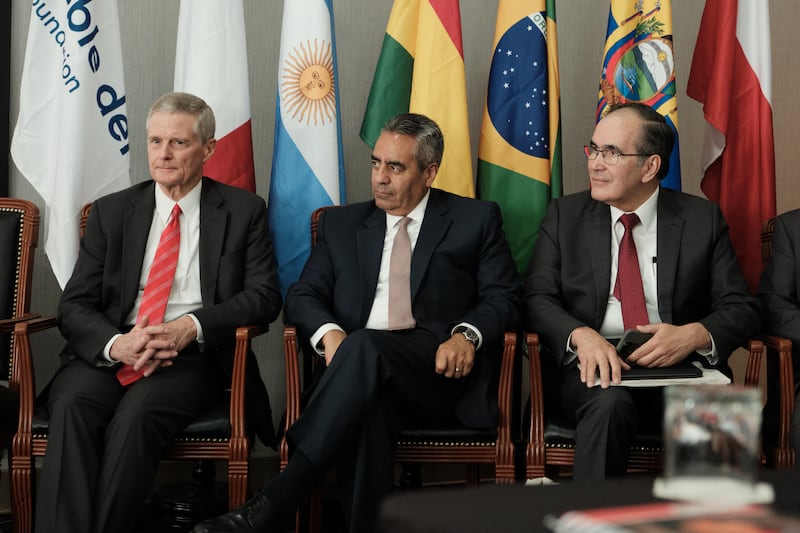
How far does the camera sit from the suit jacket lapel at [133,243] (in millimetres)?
3328

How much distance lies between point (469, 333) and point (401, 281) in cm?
35

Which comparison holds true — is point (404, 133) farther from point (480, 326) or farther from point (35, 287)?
point (35, 287)

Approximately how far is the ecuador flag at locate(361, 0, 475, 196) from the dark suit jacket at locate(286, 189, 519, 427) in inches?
15.2

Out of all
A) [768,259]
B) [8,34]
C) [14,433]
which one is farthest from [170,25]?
[768,259]

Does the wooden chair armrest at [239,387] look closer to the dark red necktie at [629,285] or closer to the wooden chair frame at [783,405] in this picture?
the dark red necktie at [629,285]

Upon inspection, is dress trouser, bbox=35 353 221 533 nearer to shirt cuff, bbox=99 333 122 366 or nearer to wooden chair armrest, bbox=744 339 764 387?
shirt cuff, bbox=99 333 122 366

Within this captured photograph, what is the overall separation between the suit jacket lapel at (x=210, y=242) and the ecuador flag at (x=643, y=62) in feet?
5.20

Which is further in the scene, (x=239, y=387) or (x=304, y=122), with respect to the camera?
(x=304, y=122)

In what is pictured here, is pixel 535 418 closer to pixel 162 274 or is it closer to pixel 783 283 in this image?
pixel 783 283

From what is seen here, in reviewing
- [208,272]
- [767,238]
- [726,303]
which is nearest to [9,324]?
[208,272]

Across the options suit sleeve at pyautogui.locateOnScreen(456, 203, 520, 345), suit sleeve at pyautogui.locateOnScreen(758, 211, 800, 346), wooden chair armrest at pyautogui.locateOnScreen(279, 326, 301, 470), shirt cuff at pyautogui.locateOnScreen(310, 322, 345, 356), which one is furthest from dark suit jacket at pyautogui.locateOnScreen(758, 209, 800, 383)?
wooden chair armrest at pyautogui.locateOnScreen(279, 326, 301, 470)

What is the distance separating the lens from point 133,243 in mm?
3373

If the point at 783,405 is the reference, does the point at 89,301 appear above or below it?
above

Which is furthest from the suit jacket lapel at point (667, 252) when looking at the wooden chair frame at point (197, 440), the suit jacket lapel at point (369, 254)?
the wooden chair frame at point (197, 440)
